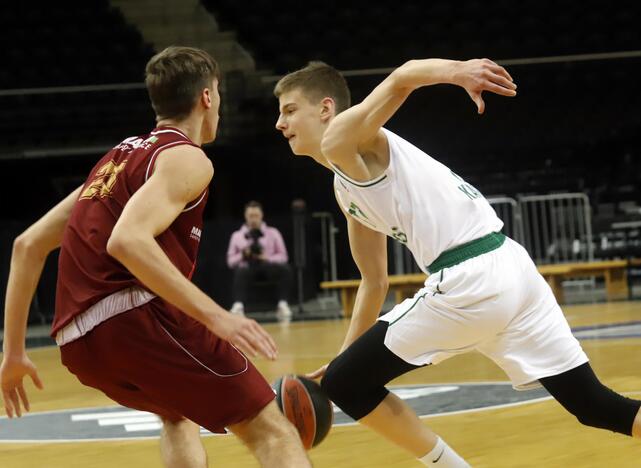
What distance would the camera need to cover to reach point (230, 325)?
89.3 inches

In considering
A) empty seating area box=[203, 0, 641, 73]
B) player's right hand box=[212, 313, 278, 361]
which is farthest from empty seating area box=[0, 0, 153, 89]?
player's right hand box=[212, 313, 278, 361]

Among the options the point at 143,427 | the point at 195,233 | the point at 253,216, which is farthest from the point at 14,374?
the point at 253,216

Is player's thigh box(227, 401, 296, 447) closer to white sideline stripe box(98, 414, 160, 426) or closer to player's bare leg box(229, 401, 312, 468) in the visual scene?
player's bare leg box(229, 401, 312, 468)

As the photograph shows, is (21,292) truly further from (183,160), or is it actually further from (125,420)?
(125,420)

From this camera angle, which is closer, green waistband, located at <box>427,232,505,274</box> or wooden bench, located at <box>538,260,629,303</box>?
green waistband, located at <box>427,232,505,274</box>

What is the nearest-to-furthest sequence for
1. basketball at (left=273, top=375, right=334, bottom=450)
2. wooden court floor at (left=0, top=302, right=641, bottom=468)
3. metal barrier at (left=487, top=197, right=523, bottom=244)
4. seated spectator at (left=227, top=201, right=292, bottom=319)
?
basketball at (left=273, top=375, right=334, bottom=450) < wooden court floor at (left=0, top=302, right=641, bottom=468) < seated spectator at (left=227, top=201, right=292, bottom=319) < metal barrier at (left=487, top=197, right=523, bottom=244)

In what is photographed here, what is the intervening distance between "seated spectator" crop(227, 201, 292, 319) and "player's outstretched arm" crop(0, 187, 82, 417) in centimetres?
1012

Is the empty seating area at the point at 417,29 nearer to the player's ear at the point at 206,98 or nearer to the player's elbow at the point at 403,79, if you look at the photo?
the player's elbow at the point at 403,79

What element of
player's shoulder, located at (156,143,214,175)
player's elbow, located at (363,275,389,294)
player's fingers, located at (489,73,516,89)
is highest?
player's fingers, located at (489,73,516,89)

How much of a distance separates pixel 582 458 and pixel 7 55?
16.0 metres

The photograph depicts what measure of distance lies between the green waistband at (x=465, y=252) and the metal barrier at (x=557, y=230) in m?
11.5

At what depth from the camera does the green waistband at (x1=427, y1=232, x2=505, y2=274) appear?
3147 millimetres

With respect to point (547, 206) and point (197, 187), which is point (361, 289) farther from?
point (547, 206)

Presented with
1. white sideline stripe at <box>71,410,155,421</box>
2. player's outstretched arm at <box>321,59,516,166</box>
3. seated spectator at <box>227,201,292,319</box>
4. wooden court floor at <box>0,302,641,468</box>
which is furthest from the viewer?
seated spectator at <box>227,201,292,319</box>
